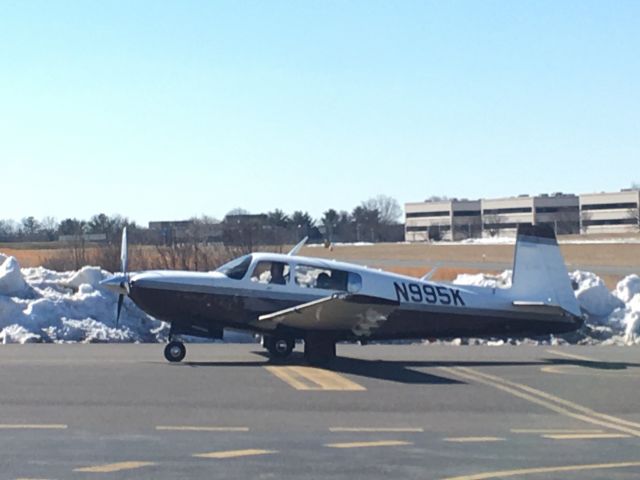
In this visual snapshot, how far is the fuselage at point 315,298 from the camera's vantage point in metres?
17.5

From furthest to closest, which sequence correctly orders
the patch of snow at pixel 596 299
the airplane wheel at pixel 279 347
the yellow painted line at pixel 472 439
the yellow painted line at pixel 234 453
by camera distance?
1. the patch of snow at pixel 596 299
2. the airplane wheel at pixel 279 347
3. the yellow painted line at pixel 472 439
4. the yellow painted line at pixel 234 453

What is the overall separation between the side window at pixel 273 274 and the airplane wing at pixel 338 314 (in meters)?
0.59

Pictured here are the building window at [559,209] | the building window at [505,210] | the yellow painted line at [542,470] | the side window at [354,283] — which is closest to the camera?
the yellow painted line at [542,470]

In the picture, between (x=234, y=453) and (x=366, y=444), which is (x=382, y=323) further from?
(x=234, y=453)

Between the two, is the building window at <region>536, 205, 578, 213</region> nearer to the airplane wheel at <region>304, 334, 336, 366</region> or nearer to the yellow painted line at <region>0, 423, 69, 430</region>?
the airplane wheel at <region>304, 334, 336, 366</region>

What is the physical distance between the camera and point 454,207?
144625 mm

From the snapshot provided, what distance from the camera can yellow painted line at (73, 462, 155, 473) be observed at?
8180 mm

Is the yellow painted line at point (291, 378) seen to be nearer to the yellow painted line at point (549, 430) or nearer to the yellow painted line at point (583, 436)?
the yellow painted line at point (549, 430)

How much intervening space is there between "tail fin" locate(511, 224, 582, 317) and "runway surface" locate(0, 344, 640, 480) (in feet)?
3.58

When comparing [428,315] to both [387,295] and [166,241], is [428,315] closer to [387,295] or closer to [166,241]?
[387,295]

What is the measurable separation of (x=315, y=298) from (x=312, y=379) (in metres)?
2.70

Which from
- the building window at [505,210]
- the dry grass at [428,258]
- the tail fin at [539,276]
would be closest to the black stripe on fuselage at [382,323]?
the tail fin at [539,276]

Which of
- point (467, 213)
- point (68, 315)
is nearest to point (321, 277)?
point (68, 315)

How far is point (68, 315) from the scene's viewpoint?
23.2 m
